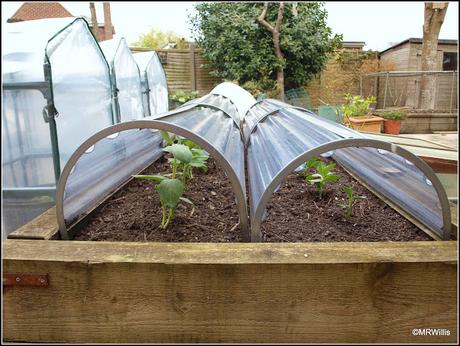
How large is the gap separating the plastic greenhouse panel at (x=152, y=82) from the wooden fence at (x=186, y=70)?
2.20 ft

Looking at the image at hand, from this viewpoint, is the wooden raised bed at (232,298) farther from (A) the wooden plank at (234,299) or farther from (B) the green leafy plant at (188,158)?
(B) the green leafy plant at (188,158)

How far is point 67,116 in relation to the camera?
90.0 inches

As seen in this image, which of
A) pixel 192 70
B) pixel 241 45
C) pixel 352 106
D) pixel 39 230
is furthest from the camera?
pixel 192 70

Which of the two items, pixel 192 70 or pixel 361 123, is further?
pixel 192 70

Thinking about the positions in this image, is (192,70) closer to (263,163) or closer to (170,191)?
(263,163)

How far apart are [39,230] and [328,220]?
3.42 ft

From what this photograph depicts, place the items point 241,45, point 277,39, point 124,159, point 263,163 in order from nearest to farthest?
point 263,163 → point 124,159 → point 277,39 → point 241,45

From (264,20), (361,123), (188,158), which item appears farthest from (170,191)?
(264,20)

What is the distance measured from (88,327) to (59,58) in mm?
1912

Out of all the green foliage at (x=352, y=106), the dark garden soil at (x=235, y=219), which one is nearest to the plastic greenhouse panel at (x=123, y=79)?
the dark garden soil at (x=235, y=219)

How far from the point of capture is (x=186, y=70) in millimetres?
7309

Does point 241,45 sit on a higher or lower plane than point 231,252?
higher

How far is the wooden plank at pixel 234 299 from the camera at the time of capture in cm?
88

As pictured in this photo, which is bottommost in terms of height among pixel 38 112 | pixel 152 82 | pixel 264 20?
pixel 38 112
